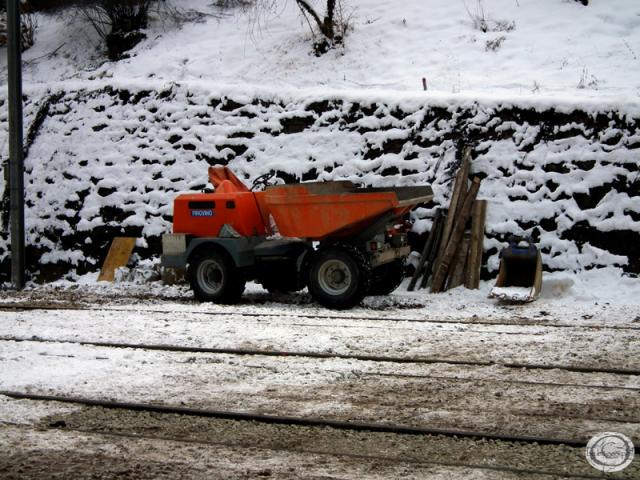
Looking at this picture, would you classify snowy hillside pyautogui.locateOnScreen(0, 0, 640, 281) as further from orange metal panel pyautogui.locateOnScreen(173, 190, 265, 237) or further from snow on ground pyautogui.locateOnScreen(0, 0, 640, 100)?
orange metal panel pyautogui.locateOnScreen(173, 190, 265, 237)

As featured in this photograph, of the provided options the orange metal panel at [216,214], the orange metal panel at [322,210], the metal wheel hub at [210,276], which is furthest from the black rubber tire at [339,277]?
the metal wheel hub at [210,276]

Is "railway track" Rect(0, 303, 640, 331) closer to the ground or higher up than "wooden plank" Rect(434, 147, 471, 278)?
closer to the ground

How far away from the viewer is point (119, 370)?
6.32 metres

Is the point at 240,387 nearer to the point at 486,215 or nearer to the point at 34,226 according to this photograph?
the point at 486,215

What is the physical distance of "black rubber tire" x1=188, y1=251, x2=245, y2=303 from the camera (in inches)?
407

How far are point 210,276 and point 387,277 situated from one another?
8.04ft

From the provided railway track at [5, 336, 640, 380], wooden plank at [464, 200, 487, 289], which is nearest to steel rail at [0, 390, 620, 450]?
railway track at [5, 336, 640, 380]

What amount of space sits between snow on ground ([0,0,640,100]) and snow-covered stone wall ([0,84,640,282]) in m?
1.08

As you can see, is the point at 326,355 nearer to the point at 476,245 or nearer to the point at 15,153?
the point at 476,245

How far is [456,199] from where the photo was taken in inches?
453

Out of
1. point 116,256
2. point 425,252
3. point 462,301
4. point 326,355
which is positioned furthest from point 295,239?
point 116,256

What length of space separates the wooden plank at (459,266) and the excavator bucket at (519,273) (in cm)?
67

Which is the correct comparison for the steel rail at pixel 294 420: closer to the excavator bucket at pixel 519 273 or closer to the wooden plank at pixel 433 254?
the excavator bucket at pixel 519 273

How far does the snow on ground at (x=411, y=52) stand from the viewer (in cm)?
1422
